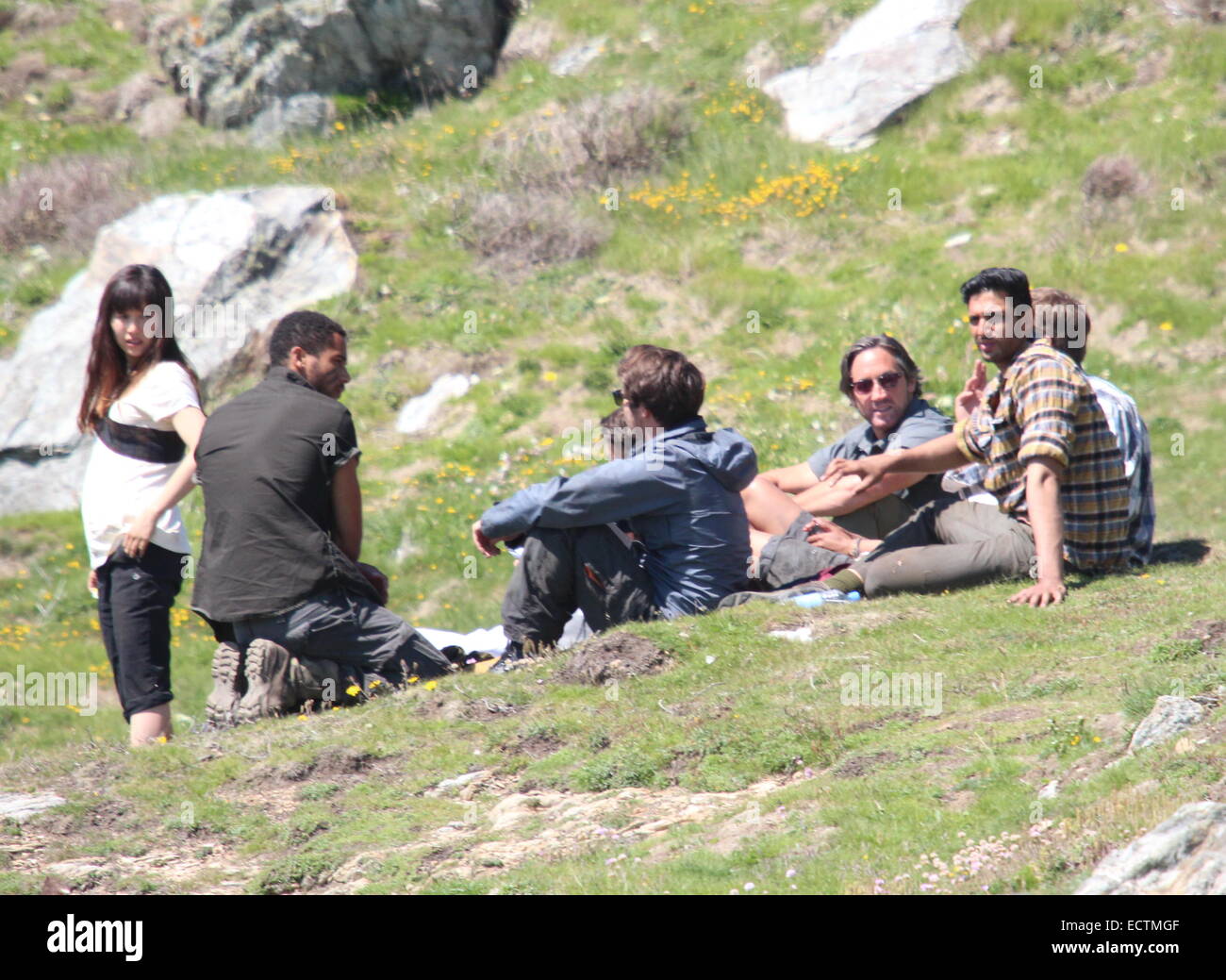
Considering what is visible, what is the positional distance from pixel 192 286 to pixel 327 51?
5045 millimetres

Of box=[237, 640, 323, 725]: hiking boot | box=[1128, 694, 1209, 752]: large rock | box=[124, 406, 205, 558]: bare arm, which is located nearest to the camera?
box=[1128, 694, 1209, 752]: large rock

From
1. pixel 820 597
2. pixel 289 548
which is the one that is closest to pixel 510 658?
pixel 289 548

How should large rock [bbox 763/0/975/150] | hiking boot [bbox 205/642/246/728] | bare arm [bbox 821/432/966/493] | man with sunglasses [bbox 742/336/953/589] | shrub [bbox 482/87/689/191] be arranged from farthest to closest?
shrub [bbox 482/87/689/191]
large rock [bbox 763/0/975/150]
man with sunglasses [bbox 742/336/953/589]
bare arm [bbox 821/432/966/493]
hiking boot [bbox 205/642/246/728]

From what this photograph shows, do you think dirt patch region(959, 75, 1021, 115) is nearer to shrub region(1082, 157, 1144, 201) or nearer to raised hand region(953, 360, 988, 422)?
shrub region(1082, 157, 1144, 201)

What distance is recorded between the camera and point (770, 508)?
7316mm

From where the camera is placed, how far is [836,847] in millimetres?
3844

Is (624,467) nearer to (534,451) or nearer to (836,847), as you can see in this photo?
(836,847)

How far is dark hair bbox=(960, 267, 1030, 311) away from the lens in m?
6.21

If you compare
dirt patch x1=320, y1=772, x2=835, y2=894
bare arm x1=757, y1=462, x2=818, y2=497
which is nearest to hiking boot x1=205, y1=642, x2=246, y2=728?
dirt patch x1=320, y1=772, x2=835, y2=894

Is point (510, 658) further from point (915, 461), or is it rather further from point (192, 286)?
point (192, 286)

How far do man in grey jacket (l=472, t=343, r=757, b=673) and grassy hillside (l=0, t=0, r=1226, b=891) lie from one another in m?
0.34

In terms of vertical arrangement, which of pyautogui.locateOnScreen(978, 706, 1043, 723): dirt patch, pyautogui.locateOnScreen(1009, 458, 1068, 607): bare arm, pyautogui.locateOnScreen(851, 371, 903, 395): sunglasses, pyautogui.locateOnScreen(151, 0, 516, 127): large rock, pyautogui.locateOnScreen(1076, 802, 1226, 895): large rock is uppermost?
pyautogui.locateOnScreen(151, 0, 516, 127): large rock

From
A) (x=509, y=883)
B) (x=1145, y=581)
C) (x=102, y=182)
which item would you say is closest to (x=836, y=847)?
(x=509, y=883)

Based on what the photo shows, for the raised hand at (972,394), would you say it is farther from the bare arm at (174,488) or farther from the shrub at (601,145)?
the shrub at (601,145)
